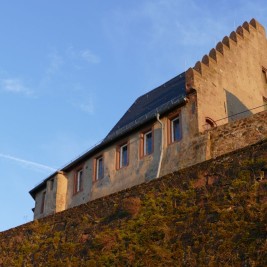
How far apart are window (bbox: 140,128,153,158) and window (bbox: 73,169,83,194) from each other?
5.18 m

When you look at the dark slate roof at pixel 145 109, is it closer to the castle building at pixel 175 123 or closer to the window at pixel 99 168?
the castle building at pixel 175 123

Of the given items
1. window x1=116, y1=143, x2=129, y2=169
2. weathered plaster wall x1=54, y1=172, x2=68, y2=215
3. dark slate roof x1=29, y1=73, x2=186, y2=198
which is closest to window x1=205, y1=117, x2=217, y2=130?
dark slate roof x1=29, y1=73, x2=186, y2=198

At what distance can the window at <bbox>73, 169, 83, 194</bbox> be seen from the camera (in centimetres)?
3122

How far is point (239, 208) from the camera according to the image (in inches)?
510

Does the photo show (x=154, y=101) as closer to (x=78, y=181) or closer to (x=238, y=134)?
(x=78, y=181)

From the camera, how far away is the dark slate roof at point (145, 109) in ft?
90.7

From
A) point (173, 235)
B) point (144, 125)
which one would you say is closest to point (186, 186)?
point (173, 235)

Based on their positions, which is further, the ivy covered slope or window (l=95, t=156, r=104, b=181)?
window (l=95, t=156, r=104, b=181)

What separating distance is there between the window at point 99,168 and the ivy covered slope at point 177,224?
11269mm

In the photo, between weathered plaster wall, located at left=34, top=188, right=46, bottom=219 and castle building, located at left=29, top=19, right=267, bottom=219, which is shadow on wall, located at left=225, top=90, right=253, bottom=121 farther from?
weathered plaster wall, located at left=34, top=188, right=46, bottom=219

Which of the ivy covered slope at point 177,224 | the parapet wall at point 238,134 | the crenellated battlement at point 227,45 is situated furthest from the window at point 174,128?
the ivy covered slope at point 177,224

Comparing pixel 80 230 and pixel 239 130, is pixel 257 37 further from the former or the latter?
pixel 80 230

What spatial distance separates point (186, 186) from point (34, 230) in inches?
251

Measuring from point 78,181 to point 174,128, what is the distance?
750 centimetres
